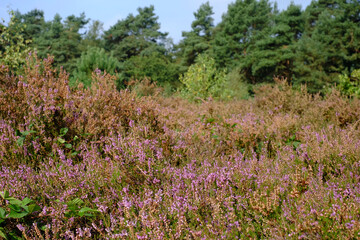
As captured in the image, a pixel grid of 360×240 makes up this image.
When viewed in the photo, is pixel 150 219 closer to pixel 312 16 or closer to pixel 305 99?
pixel 305 99

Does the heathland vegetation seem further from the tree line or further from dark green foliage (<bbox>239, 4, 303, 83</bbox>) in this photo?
dark green foliage (<bbox>239, 4, 303, 83</bbox>)

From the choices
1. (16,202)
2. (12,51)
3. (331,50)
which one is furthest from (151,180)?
(331,50)

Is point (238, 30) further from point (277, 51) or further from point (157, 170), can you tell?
point (157, 170)

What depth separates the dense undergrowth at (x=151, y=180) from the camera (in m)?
2.04

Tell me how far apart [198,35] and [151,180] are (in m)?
40.3

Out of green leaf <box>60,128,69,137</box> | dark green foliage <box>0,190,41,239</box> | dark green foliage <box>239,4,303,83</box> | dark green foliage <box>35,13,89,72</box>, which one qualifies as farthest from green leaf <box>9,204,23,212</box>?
dark green foliage <box>35,13,89,72</box>

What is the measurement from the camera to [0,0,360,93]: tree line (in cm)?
2397

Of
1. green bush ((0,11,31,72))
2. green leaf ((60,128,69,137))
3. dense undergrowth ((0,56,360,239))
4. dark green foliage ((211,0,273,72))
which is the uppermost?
dark green foliage ((211,0,273,72))

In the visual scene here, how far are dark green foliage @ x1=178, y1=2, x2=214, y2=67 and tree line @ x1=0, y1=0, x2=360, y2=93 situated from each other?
0.45 ft

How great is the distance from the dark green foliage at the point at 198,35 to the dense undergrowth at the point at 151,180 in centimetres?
3545

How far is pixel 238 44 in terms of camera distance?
33562mm

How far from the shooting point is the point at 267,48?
29297mm

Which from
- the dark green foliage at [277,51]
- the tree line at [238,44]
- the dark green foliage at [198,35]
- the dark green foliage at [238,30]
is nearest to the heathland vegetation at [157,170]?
the tree line at [238,44]

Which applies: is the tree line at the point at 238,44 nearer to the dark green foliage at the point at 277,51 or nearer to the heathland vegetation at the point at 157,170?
the dark green foliage at the point at 277,51
